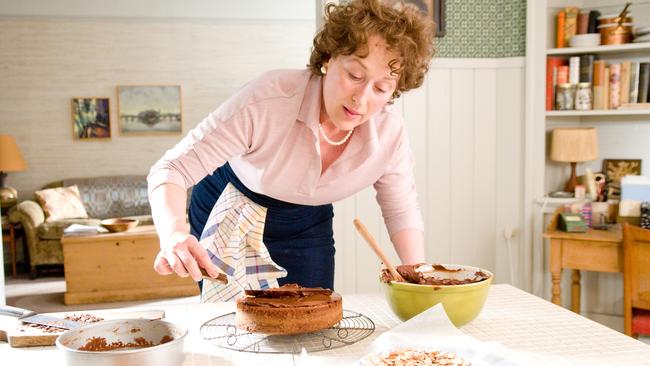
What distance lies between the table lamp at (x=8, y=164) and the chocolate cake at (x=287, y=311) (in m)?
5.91

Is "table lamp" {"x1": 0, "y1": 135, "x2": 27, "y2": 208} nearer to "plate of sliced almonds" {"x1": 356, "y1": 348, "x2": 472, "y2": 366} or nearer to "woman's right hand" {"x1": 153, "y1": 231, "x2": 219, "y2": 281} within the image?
"woman's right hand" {"x1": 153, "y1": 231, "x2": 219, "y2": 281}

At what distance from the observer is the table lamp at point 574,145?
3.49m

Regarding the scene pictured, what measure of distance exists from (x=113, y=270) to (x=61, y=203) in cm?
172

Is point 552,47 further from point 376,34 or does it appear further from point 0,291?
point 0,291

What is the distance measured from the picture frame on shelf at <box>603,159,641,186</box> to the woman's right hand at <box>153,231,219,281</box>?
3011mm

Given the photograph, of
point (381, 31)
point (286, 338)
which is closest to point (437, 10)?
point (381, 31)

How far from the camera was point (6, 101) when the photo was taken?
23.2 ft

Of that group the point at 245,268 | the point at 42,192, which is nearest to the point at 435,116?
the point at 245,268

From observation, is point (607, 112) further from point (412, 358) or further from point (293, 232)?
point (412, 358)

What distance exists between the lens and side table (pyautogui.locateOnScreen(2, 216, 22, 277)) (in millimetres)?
6215

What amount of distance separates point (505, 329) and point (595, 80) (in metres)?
2.59

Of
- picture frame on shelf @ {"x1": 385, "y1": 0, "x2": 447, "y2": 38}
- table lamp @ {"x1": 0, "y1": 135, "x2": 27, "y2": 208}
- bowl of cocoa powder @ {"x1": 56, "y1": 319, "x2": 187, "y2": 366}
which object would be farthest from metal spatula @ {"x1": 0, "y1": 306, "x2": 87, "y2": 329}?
table lamp @ {"x1": 0, "y1": 135, "x2": 27, "y2": 208}

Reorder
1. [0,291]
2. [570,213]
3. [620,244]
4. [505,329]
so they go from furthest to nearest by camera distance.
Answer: [570,213] → [620,244] → [0,291] → [505,329]

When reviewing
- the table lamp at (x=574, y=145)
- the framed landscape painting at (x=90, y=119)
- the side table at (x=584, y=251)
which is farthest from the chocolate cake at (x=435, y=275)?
the framed landscape painting at (x=90, y=119)
